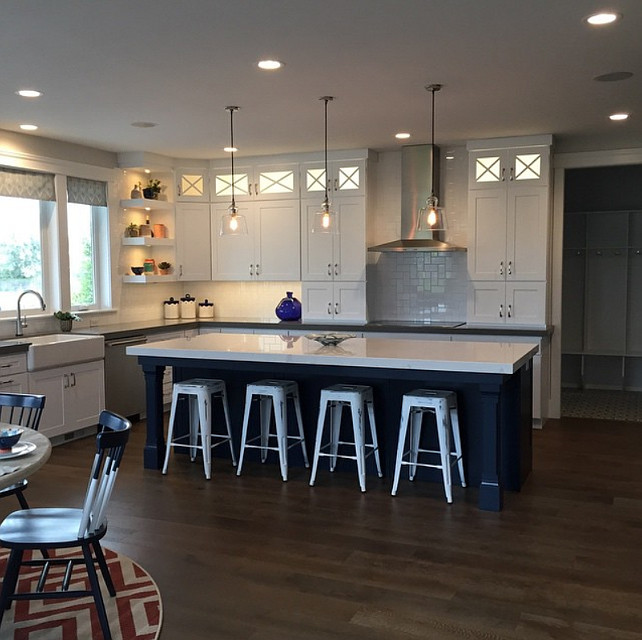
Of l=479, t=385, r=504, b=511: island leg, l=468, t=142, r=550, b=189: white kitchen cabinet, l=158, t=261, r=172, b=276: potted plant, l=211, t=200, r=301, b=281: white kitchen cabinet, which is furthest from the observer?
l=158, t=261, r=172, b=276: potted plant

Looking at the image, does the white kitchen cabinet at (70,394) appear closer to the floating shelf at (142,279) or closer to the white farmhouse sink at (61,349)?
the white farmhouse sink at (61,349)

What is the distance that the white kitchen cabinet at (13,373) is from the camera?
210 inches

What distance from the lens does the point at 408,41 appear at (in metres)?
3.66

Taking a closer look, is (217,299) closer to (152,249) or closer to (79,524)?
(152,249)

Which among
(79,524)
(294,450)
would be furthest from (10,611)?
(294,450)

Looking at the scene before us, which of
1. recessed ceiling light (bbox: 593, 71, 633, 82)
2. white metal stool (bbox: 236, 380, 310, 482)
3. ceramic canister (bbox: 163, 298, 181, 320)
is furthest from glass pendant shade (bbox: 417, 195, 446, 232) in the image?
ceramic canister (bbox: 163, 298, 181, 320)

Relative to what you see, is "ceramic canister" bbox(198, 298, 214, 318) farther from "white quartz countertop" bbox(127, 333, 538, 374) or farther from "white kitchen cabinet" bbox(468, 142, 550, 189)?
"white kitchen cabinet" bbox(468, 142, 550, 189)

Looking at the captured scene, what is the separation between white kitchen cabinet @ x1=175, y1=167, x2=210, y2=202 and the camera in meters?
7.64

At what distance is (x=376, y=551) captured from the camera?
3.62 meters

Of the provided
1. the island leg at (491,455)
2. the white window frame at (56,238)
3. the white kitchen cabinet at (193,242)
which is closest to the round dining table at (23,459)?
the island leg at (491,455)

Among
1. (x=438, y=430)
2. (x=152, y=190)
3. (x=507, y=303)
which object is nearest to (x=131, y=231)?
(x=152, y=190)

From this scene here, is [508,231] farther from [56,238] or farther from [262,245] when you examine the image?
[56,238]

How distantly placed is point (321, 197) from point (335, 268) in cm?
74

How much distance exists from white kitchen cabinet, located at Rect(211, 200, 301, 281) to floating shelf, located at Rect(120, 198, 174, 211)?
537 millimetres
